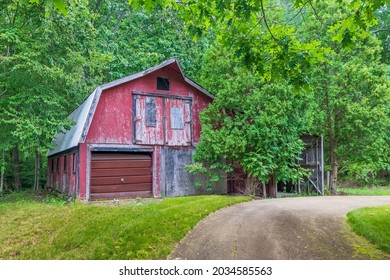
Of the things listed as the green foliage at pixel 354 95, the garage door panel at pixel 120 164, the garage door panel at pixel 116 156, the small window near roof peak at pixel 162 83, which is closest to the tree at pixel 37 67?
the garage door panel at pixel 116 156

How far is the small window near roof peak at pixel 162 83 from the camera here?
1439cm

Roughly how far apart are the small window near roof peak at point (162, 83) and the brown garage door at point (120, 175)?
9.65 ft

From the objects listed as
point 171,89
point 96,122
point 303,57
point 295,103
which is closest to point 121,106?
point 96,122

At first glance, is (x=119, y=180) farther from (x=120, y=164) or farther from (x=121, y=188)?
(x=120, y=164)

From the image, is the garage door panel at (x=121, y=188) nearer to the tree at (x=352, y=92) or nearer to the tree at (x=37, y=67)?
the tree at (x=37, y=67)

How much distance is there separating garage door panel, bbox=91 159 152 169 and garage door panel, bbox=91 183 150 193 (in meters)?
0.76

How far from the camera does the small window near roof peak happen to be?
47.2 feet

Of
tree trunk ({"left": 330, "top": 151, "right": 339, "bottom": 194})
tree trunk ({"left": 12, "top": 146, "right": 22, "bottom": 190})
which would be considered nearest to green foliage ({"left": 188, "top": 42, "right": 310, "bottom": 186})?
tree trunk ({"left": 330, "top": 151, "right": 339, "bottom": 194})

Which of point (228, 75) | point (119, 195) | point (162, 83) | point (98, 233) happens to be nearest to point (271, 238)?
point (98, 233)

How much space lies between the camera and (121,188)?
13.5m

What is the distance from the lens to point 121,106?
44.4ft

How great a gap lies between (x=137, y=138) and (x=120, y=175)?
162 centimetres

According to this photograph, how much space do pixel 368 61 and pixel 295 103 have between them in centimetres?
681
